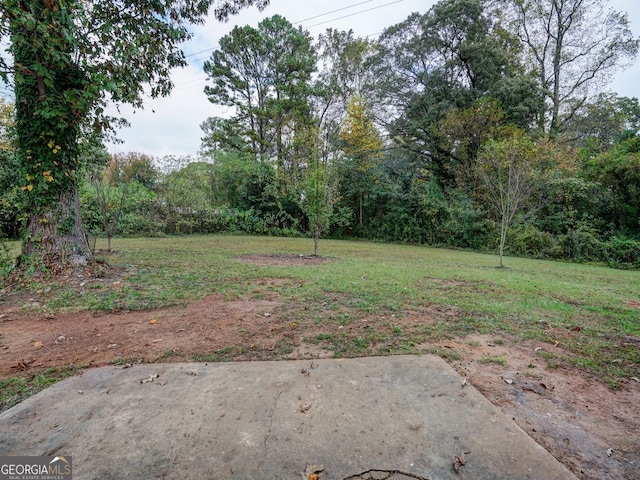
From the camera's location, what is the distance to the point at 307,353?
248cm

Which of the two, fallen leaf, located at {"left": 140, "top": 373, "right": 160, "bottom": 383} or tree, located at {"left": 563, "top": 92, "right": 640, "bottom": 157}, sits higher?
tree, located at {"left": 563, "top": 92, "right": 640, "bottom": 157}

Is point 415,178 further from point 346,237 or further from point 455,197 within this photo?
point 346,237

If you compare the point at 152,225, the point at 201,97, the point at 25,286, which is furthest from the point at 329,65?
the point at 25,286

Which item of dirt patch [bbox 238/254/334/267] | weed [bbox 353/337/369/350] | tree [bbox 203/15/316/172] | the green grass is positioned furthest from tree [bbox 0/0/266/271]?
tree [bbox 203/15/316/172]

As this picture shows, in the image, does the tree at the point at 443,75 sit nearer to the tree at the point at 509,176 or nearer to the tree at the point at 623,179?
the tree at the point at 509,176

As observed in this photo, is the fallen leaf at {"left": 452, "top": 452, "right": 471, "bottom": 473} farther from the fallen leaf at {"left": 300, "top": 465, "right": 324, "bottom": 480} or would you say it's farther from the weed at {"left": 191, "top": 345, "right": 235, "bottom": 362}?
the weed at {"left": 191, "top": 345, "right": 235, "bottom": 362}

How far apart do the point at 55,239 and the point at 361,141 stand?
14.2 metres

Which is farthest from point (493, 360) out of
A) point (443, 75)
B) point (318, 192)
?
point (443, 75)

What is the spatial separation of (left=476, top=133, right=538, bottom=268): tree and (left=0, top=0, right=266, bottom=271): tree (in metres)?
8.35

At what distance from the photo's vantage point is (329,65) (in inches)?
769

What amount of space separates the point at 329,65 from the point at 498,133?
11576 mm

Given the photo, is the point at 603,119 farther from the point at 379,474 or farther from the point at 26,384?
the point at 26,384

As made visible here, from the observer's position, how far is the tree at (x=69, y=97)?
416 centimetres

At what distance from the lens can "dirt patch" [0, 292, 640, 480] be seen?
1.59m
